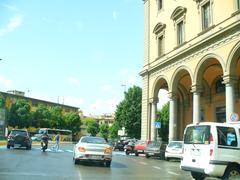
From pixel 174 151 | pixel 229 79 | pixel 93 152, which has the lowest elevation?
pixel 93 152

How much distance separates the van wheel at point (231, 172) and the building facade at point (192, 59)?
12910 millimetres

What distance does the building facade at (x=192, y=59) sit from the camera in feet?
87.5

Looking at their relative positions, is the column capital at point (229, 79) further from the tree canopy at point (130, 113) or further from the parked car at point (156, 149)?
the tree canopy at point (130, 113)

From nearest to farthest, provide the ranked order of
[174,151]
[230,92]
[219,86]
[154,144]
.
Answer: [230,92], [174,151], [154,144], [219,86]

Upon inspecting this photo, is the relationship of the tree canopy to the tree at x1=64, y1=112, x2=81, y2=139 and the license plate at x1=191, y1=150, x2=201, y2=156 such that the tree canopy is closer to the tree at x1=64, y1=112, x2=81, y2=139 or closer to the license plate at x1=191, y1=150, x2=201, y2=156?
the license plate at x1=191, y1=150, x2=201, y2=156

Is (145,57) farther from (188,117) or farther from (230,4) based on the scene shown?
(230,4)

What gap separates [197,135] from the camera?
45.6 ft

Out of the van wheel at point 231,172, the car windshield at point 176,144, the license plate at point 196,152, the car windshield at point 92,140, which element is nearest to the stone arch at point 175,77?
the car windshield at point 176,144

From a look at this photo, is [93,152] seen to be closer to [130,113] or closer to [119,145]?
[119,145]

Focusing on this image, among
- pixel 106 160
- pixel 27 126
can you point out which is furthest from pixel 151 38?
pixel 27 126

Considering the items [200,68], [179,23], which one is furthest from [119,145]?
[200,68]

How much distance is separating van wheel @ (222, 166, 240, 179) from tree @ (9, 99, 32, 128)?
8565cm

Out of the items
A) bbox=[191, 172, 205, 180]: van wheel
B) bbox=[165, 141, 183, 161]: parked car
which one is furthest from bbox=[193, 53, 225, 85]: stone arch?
bbox=[191, 172, 205, 180]: van wheel

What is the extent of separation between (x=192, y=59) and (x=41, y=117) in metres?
77.3
